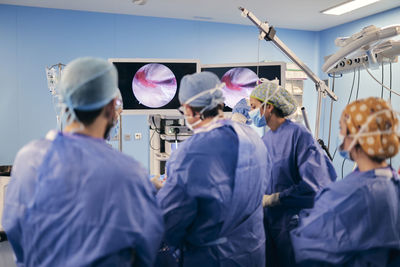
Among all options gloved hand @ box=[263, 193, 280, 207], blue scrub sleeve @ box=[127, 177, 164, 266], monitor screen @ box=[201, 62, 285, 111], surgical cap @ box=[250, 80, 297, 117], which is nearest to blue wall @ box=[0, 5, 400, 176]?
monitor screen @ box=[201, 62, 285, 111]

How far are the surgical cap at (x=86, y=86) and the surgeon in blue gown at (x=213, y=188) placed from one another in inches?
17.5

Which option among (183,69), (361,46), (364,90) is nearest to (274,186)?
(361,46)

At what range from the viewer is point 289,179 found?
188 centimetres

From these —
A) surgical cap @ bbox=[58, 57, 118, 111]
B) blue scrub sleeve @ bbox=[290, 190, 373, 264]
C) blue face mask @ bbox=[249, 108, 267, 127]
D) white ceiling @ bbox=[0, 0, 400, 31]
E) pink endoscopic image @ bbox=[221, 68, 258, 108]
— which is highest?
white ceiling @ bbox=[0, 0, 400, 31]

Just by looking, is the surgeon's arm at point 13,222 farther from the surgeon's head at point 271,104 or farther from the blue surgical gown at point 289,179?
the surgeon's head at point 271,104

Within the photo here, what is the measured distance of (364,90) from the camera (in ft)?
14.1

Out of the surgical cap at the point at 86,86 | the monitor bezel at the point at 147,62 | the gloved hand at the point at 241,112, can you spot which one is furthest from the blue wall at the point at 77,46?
the surgical cap at the point at 86,86

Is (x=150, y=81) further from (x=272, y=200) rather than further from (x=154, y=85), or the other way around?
(x=272, y=200)

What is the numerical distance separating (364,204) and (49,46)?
388 cm

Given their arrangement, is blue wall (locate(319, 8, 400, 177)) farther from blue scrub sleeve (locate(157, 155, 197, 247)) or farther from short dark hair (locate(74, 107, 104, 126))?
short dark hair (locate(74, 107, 104, 126))

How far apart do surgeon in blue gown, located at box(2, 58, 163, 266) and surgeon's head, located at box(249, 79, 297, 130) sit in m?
1.18

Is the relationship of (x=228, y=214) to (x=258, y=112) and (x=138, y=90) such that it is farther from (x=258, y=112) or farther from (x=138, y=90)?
(x=138, y=90)

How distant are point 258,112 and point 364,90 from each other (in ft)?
9.68

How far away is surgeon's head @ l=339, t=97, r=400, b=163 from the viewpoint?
1.08 metres
